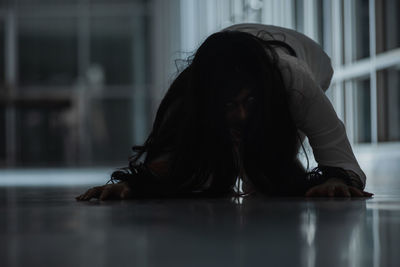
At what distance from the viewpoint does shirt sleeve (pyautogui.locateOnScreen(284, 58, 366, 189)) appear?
1883mm

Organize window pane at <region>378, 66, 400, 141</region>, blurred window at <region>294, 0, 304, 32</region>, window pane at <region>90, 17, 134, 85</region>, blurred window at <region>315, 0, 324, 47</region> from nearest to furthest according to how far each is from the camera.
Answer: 1. window pane at <region>378, 66, 400, 141</region>
2. blurred window at <region>315, 0, 324, 47</region>
3. blurred window at <region>294, 0, 304, 32</region>
4. window pane at <region>90, 17, 134, 85</region>

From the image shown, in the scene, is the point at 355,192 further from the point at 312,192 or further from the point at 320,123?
the point at 320,123

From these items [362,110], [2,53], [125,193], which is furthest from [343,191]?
[2,53]

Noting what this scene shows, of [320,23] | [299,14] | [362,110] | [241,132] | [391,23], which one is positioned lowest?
[241,132]

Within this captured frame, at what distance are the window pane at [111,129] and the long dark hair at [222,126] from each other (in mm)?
12477

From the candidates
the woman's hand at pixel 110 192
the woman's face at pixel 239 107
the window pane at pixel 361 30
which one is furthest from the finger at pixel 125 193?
the window pane at pixel 361 30

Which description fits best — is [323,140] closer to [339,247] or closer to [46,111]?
[339,247]

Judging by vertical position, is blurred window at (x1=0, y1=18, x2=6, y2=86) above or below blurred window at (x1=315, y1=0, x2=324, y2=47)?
above

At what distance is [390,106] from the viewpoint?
4.66m

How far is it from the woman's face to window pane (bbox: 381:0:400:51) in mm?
3003

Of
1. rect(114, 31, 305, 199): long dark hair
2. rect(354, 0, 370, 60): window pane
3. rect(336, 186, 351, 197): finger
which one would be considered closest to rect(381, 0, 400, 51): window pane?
rect(354, 0, 370, 60): window pane

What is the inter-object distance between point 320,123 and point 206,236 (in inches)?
40.0

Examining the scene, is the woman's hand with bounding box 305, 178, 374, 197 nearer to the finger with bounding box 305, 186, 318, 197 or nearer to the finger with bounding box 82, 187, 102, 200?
the finger with bounding box 305, 186, 318, 197

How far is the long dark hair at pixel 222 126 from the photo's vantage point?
1.77m
